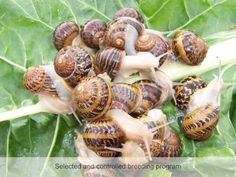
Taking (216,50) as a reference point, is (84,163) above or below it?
below

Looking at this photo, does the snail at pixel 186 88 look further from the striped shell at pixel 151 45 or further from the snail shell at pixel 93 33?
the snail shell at pixel 93 33

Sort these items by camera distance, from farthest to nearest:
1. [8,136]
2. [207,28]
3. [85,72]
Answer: [207,28] < [8,136] < [85,72]

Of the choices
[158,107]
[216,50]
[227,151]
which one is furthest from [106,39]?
[227,151]

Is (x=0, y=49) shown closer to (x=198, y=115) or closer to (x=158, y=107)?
(x=158, y=107)

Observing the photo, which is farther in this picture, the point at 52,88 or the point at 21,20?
the point at 21,20

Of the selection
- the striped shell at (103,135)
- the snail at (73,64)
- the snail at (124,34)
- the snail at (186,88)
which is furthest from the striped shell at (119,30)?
the striped shell at (103,135)

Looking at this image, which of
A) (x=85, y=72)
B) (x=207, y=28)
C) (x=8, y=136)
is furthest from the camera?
(x=207, y=28)

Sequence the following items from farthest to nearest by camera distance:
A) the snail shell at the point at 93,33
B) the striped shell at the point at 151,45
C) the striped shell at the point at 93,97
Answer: the snail shell at the point at 93,33 → the striped shell at the point at 151,45 → the striped shell at the point at 93,97

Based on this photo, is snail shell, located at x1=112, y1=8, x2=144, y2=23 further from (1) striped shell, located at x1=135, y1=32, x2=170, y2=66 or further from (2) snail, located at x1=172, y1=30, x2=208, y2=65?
(2) snail, located at x1=172, y1=30, x2=208, y2=65
